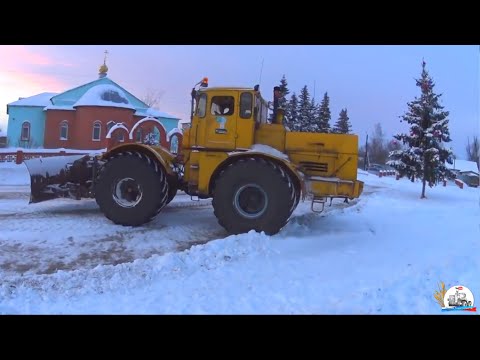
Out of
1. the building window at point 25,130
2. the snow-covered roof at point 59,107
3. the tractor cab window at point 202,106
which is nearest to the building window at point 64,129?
the snow-covered roof at point 59,107

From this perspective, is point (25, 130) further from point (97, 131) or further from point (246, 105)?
point (246, 105)

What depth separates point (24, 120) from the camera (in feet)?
123

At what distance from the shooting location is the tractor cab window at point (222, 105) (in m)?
8.28

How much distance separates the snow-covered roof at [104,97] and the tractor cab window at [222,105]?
27631 mm

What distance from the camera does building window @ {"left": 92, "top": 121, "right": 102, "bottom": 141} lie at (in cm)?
3428

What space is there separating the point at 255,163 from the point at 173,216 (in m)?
2.96

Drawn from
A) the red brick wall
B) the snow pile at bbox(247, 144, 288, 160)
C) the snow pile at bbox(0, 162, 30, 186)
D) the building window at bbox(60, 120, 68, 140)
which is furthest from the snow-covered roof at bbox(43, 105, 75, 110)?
the snow pile at bbox(247, 144, 288, 160)

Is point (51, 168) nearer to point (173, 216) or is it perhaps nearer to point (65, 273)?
point (173, 216)

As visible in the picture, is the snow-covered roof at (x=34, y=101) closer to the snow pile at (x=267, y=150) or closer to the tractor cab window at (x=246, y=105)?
the tractor cab window at (x=246, y=105)

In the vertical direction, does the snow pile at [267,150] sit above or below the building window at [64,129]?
below

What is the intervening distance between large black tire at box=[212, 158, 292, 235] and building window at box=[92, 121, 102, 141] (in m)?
29.0

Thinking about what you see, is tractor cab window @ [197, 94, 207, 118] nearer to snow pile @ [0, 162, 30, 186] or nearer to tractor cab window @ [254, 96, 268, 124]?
tractor cab window @ [254, 96, 268, 124]

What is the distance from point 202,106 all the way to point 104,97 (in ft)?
95.2

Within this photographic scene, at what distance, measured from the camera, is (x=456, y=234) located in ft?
27.5
